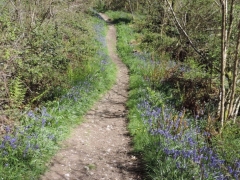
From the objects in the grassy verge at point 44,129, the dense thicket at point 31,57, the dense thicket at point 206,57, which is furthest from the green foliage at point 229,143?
the dense thicket at point 31,57

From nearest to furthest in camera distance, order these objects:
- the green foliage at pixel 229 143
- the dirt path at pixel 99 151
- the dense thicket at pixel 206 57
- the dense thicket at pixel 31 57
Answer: the dirt path at pixel 99 151 → the green foliage at pixel 229 143 → the dense thicket at pixel 206 57 → the dense thicket at pixel 31 57

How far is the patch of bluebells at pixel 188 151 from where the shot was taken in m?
4.43

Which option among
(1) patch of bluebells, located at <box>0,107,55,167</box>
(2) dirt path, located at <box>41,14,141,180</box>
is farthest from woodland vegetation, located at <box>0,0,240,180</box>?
(2) dirt path, located at <box>41,14,141,180</box>

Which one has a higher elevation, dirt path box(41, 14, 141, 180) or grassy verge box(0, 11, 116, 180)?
grassy verge box(0, 11, 116, 180)

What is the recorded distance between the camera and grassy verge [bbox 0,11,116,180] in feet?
14.4

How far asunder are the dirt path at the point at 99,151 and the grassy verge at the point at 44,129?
23 centimetres

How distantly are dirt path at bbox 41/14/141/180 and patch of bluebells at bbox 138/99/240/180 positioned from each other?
72cm

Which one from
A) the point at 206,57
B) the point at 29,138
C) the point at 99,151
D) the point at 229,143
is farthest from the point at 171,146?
the point at 206,57

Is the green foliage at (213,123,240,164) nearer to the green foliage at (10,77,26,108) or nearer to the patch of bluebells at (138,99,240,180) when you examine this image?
the patch of bluebells at (138,99,240,180)

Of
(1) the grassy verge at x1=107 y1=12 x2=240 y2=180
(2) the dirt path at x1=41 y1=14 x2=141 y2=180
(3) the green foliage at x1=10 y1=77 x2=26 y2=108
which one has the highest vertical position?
(3) the green foliage at x1=10 y1=77 x2=26 y2=108

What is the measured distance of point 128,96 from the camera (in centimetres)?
922

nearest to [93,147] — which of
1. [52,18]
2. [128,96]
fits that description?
[128,96]

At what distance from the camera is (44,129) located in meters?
5.37

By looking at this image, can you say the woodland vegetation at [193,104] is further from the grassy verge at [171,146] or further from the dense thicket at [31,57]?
the dense thicket at [31,57]
